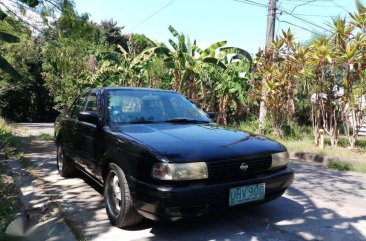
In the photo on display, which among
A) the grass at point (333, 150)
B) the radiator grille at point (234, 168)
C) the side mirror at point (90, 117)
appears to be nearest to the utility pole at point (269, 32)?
the grass at point (333, 150)

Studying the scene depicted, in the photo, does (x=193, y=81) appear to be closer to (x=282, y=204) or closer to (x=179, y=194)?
(x=282, y=204)

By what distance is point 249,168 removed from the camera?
379 cm

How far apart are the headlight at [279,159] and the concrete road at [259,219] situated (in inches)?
24.8

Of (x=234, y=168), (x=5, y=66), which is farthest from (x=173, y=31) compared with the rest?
(x=234, y=168)

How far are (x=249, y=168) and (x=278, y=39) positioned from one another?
8.50m

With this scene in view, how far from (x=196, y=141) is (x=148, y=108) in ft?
4.29

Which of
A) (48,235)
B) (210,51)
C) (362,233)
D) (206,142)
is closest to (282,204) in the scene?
(362,233)

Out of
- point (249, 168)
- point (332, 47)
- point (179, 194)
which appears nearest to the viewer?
point (179, 194)

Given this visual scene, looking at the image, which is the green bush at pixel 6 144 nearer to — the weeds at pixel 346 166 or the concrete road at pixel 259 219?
the concrete road at pixel 259 219

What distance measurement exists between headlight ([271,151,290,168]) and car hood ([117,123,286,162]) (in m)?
0.05

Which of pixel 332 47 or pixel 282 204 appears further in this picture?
pixel 332 47

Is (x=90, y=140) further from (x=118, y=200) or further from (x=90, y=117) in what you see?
(x=118, y=200)

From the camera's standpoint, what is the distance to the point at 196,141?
3840 mm

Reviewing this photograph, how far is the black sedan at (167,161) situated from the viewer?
3451mm
